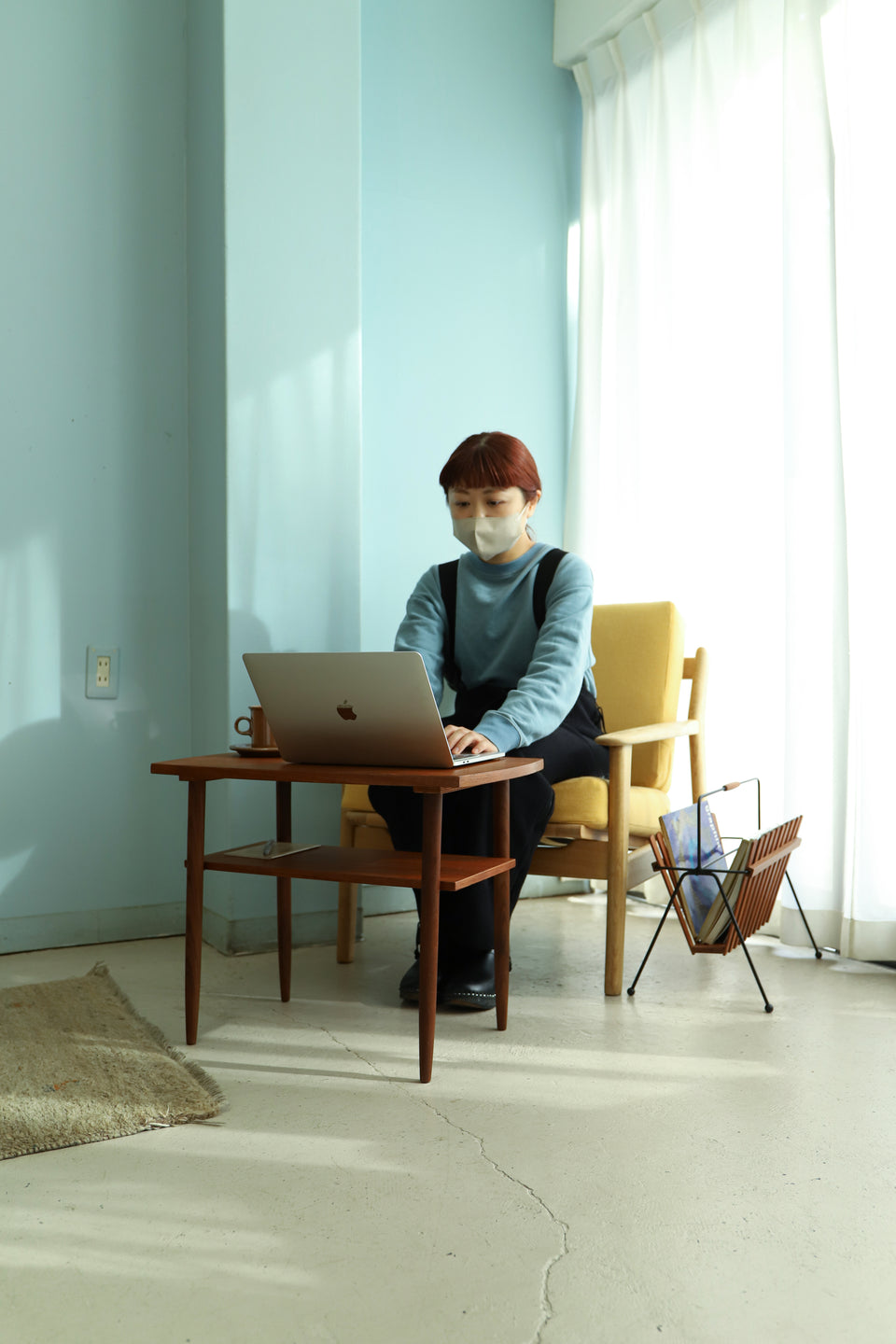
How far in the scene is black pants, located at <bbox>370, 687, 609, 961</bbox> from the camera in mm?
1879

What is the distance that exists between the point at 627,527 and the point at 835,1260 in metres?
2.05

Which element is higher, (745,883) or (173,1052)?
(745,883)

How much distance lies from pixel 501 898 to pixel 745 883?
1.54 ft

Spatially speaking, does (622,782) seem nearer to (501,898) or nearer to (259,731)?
(501,898)

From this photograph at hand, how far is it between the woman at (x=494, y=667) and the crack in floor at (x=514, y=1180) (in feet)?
0.87

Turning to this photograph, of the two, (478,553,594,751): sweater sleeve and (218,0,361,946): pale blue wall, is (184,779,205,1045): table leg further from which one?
(218,0,361,946): pale blue wall

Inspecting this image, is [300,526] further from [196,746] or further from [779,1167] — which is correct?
[779,1167]

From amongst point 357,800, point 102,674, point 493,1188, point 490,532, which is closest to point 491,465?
point 490,532

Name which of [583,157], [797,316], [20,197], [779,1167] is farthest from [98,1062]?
[583,157]

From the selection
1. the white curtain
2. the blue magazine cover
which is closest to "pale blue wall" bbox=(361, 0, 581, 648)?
→ the white curtain

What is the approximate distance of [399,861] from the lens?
173 cm

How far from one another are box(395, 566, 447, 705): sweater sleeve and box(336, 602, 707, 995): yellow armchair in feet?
0.98

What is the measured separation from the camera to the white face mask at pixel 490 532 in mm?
2078

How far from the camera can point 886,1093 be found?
1.53 metres
